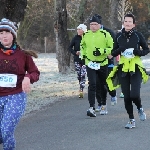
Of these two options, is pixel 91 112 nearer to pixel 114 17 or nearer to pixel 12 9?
pixel 12 9

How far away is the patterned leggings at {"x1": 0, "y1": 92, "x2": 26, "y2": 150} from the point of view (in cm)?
626

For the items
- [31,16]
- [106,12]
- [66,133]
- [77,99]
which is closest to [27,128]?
[66,133]

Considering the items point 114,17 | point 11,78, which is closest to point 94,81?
point 11,78

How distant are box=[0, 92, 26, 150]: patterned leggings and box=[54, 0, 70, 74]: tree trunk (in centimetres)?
1472

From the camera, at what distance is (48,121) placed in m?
9.88

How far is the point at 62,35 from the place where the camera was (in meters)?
21.5

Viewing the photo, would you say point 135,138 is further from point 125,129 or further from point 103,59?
point 103,59

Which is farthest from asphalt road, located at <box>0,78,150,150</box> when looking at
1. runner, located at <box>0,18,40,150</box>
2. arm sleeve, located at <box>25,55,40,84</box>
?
arm sleeve, located at <box>25,55,40,84</box>

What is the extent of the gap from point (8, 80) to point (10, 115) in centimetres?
42

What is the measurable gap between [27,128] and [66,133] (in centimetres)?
84

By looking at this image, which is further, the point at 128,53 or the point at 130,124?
the point at 130,124

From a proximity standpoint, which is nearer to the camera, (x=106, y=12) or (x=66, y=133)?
(x=66, y=133)

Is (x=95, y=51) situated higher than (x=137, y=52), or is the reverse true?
(x=137, y=52)

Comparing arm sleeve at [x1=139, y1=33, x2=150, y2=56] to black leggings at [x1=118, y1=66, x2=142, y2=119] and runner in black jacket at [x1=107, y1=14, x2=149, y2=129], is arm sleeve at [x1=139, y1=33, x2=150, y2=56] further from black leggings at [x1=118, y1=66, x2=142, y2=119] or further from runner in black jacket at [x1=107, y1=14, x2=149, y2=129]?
black leggings at [x1=118, y1=66, x2=142, y2=119]
